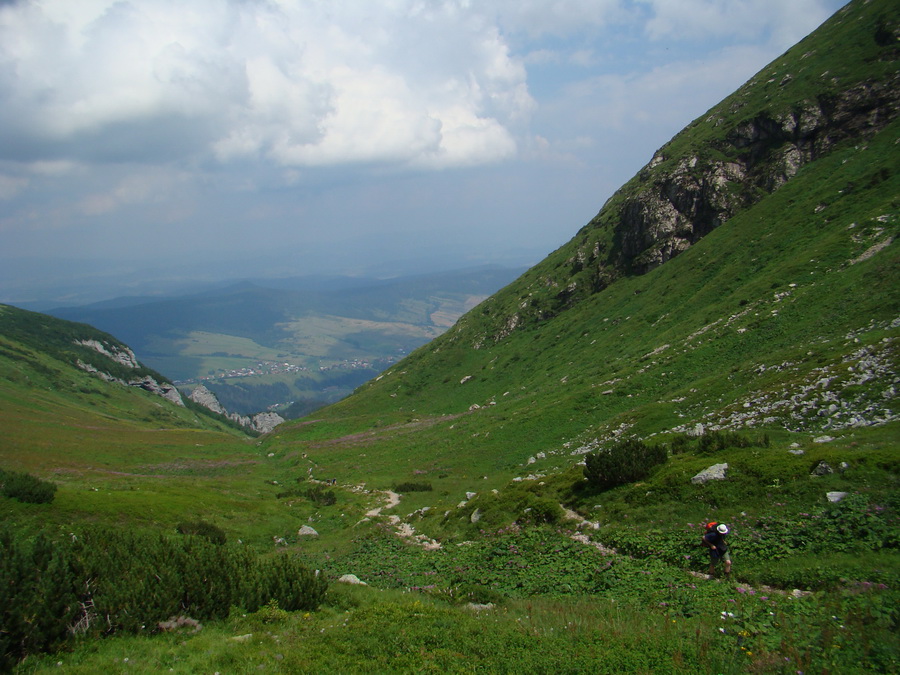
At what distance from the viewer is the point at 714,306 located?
58.1 metres

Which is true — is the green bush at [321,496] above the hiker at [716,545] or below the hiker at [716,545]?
below

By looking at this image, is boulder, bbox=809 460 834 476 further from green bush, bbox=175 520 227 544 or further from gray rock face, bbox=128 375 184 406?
gray rock face, bbox=128 375 184 406

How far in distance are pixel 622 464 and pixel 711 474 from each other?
4.17 meters

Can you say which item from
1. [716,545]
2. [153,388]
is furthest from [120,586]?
[153,388]

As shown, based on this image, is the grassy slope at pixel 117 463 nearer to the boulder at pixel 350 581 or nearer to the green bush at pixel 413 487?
the green bush at pixel 413 487

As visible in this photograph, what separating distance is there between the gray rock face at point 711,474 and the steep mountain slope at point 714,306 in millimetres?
8384

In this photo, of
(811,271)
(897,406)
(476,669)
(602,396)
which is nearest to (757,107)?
(811,271)

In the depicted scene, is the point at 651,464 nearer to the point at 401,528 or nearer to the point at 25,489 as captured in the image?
the point at 401,528

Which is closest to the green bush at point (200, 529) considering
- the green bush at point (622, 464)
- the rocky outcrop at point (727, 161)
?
the green bush at point (622, 464)

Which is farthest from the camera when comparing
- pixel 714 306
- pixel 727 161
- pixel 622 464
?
pixel 727 161

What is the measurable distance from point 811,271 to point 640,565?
49.7 meters

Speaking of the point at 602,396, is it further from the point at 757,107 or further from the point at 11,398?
the point at 11,398

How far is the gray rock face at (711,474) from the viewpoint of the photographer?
17422 mm

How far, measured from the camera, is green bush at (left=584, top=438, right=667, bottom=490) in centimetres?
2094
